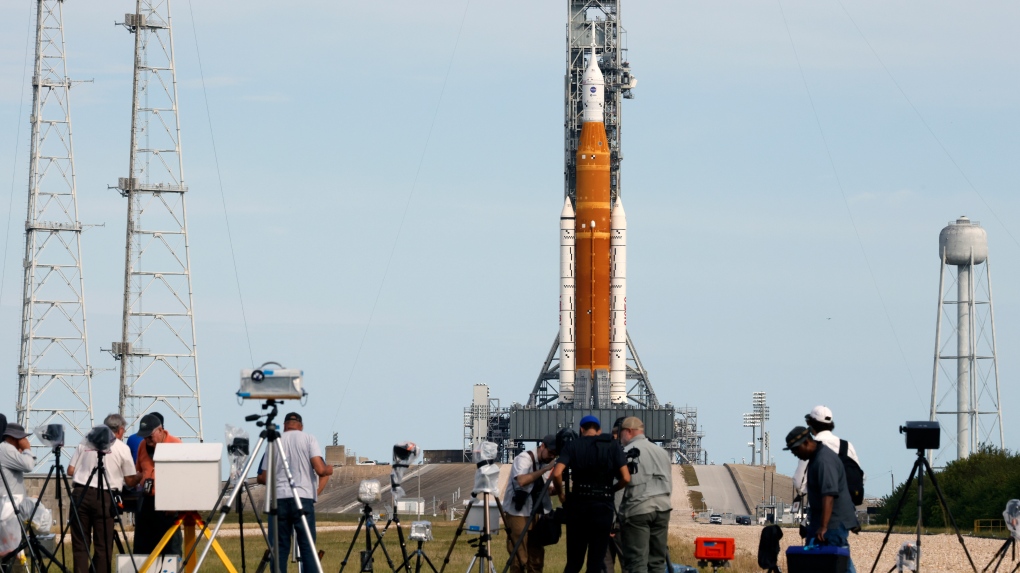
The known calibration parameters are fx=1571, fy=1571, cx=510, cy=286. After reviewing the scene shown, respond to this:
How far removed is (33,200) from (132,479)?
3685 centimetres

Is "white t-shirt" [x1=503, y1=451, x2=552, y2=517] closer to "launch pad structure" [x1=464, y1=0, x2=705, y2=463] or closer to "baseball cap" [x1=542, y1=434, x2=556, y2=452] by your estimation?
"baseball cap" [x1=542, y1=434, x2=556, y2=452]

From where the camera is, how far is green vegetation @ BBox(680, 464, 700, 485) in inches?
3184

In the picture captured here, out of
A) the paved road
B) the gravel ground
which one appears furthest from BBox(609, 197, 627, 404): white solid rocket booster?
the gravel ground

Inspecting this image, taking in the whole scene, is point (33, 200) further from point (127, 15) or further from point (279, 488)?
point (279, 488)

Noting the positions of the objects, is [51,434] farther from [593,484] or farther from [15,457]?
[593,484]

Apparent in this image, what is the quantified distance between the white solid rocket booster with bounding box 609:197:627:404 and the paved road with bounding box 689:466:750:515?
8.64 metres

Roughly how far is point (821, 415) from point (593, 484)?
2.22 meters

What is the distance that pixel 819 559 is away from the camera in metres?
12.6

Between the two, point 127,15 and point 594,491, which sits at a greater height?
point 127,15

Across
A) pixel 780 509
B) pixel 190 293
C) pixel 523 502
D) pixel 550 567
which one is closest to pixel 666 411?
pixel 780 509

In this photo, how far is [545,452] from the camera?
15258 millimetres

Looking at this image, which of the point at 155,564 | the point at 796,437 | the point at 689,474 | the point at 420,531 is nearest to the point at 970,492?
the point at 420,531

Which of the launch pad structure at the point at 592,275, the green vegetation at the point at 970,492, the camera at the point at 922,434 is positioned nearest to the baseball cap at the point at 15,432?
the camera at the point at 922,434

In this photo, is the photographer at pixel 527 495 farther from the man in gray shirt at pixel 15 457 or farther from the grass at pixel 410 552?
the man in gray shirt at pixel 15 457
